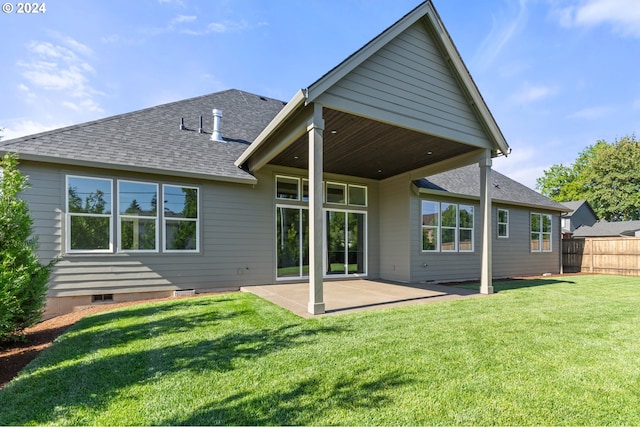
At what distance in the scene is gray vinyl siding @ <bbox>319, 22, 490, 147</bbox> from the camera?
5406mm

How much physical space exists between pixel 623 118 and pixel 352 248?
1508 inches

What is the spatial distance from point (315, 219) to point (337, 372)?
252 centimetres

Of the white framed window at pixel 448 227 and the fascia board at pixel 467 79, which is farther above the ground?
the fascia board at pixel 467 79

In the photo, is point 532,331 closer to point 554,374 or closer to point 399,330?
point 554,374

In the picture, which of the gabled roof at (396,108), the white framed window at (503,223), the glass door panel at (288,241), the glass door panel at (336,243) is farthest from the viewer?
the white framed window at (503,223)

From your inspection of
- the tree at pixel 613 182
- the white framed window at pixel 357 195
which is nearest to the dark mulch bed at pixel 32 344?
the white framed window at pixel 357 195

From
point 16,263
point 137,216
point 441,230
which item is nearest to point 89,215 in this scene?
point 137,216

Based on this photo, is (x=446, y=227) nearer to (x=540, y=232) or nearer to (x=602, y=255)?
(x=540, y=232)

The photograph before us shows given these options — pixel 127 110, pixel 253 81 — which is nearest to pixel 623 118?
pixel 253 81

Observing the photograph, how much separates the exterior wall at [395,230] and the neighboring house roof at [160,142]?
4.71 meters

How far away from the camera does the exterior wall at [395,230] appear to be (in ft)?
30.8

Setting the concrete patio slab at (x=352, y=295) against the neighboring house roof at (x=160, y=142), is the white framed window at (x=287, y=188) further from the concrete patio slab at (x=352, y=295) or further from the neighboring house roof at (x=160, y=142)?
the concrete patio slab at (x=352, y=295)

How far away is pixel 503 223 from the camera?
1168 centimetres

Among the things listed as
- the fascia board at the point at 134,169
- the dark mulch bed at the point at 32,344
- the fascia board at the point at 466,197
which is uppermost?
the fascia board at the point at 134,169
